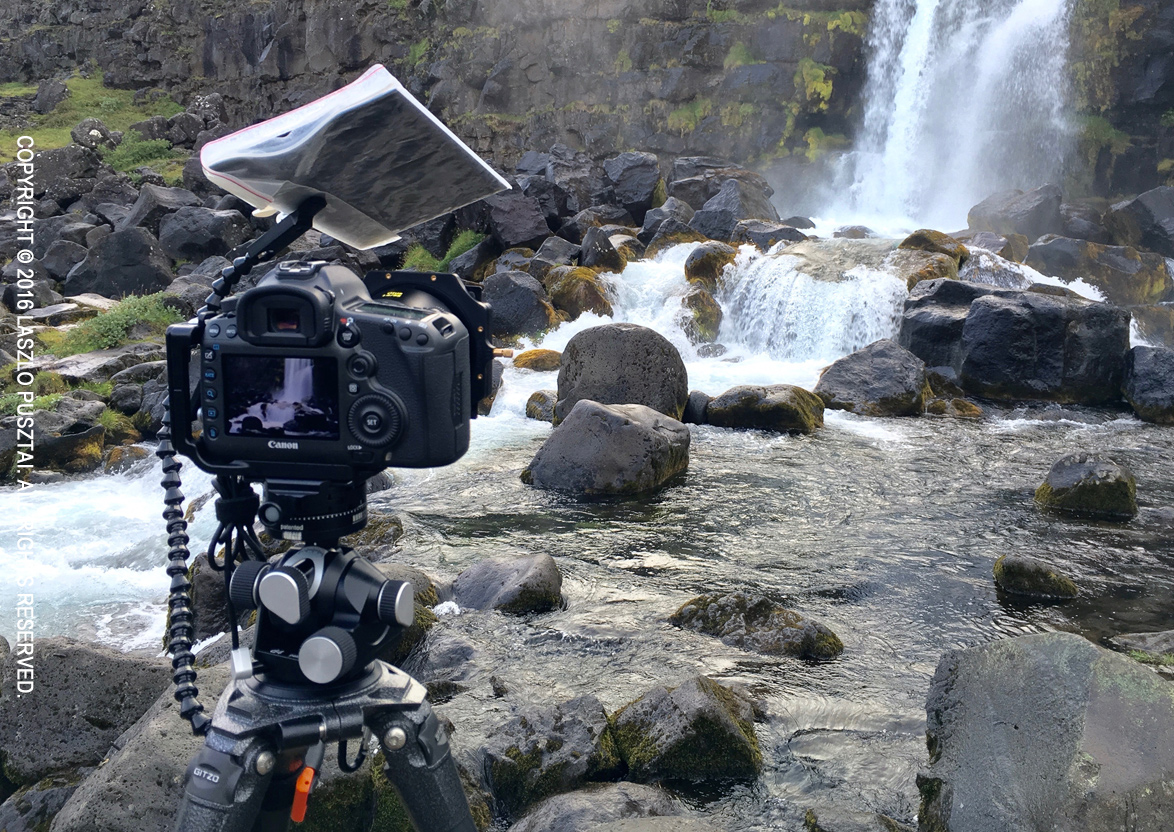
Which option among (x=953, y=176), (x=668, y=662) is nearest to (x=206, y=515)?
(x=668, y=662)

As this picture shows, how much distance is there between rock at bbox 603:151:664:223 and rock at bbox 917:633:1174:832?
19.7m

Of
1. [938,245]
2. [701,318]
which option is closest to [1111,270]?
[938,245]

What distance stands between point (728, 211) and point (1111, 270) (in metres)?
7.60

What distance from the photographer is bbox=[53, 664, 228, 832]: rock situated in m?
2.80

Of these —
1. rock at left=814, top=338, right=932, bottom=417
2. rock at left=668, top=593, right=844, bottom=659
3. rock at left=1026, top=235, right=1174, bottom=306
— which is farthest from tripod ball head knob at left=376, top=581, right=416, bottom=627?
rock at left=1026, top=235, right=1174, bottom=306

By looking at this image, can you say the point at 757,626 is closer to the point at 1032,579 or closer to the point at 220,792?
the point at 1032,579

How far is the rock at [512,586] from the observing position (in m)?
5.11

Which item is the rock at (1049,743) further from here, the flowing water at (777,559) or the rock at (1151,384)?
the rock at (1151,384)

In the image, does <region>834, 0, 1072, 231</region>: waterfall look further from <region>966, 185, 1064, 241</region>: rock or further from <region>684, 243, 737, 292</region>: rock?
<region>684, 243, 737, 292</region>: rock

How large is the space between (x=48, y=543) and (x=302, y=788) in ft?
21.6

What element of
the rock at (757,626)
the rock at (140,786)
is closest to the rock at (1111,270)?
the rock at (757,626)

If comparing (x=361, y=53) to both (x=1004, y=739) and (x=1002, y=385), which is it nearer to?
(x=1002, y=385)

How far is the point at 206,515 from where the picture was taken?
736 cm

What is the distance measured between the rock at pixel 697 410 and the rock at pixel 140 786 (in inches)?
301
